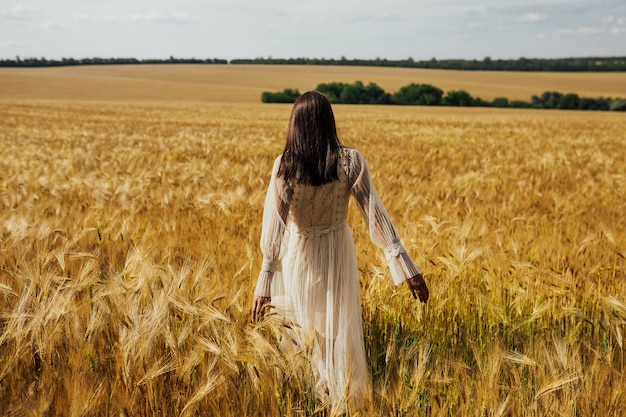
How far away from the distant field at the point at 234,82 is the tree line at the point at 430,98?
2257 millimetres

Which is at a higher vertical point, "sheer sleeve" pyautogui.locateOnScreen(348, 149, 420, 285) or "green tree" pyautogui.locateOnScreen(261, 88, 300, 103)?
"sheer sleeve" pyautogui.locateOnScreen(348, 149, 420, 285)

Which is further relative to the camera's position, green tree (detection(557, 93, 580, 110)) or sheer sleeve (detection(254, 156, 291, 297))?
green tree (detection(557, 93, 580, 110))

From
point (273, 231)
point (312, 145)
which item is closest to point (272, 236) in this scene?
point (273, 231)

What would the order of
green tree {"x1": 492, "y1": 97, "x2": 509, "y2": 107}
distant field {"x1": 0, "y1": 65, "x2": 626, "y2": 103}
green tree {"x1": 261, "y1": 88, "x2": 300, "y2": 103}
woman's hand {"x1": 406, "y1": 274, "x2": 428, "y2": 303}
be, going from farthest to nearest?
green tree {"x1": 492, "y1": 97, "x2": 509, "y2": 107}
green tree {"x1": 261, "y1": 88, "x2": 300, "y2": 103}
distant field {"x1": 0, "y1": 65, "x2": 626, "y2": 103}
woman's hand {"x1": 406, "y1": 274, "x2": 428, "y2": 303}

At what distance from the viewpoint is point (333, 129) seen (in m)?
2.20

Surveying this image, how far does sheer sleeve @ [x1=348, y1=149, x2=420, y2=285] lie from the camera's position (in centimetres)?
217

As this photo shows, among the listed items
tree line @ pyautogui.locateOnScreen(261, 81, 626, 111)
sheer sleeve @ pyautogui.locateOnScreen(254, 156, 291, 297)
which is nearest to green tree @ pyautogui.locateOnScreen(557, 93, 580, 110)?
tree line @ pyautogui.locateOnScreen(261, 81, 626, 111)

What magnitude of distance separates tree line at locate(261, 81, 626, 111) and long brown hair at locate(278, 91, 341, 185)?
194ft

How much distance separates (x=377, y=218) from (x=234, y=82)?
3062 inches

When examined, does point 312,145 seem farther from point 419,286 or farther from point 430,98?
point 430,98

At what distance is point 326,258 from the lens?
7.44ft

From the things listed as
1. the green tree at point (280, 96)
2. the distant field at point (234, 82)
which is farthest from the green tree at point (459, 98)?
the green tree at point (280, 96)

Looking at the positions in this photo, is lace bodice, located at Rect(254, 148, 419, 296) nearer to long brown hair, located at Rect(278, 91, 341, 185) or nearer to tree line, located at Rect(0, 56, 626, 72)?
long brown hair, located at Rect(278, 91, 341, 185)

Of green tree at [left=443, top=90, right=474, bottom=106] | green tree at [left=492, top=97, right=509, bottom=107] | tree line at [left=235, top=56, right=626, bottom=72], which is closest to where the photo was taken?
green tree at [left=492, top=97, right=509, bottom=107]
